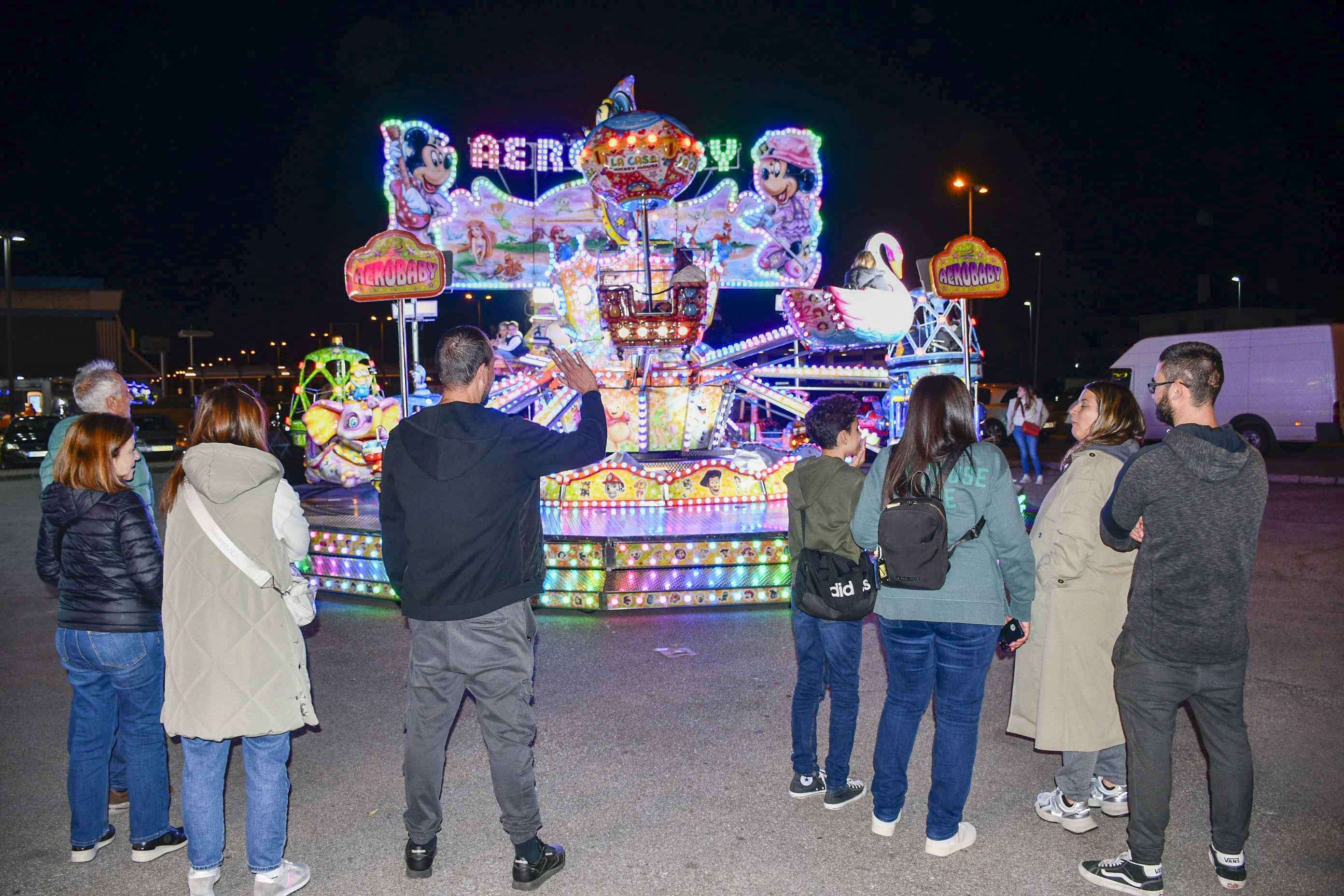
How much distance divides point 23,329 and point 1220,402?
148 ft

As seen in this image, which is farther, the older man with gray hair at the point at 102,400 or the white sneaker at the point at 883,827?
the older man with gray hair at the point at 102,400

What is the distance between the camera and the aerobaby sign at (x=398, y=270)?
7.88 meters

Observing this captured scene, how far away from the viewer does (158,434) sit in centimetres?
2381

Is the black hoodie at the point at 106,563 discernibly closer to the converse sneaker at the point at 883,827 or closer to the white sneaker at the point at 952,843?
the converse sneaker at the point at 883,827

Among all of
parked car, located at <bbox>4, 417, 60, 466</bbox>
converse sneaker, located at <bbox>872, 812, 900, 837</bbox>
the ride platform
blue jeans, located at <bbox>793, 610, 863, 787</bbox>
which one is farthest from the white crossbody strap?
parked car, located at <bbox>4, 417, 60, 466</bbox>

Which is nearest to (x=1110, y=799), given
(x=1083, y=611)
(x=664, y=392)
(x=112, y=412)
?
(x=1083, y=611)

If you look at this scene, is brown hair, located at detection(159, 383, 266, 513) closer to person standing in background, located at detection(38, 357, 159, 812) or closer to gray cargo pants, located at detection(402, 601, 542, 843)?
person standing in background, located at detection(38, 357, 159, 812)

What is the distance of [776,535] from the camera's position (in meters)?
7.25

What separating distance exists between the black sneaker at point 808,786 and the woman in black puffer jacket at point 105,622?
2565 mm

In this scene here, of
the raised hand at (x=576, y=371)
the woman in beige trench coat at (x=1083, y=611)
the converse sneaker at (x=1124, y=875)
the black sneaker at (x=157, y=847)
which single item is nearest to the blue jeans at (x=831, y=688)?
the woman in beige trench coat at (x=1083, y=611)

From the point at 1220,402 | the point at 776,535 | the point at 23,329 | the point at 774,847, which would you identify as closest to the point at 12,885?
the point at 774,847

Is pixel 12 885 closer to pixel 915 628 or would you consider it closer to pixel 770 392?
pixel 915 628

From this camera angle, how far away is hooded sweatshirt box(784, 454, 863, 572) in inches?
147

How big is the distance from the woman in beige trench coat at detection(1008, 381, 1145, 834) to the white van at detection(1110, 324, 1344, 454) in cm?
1564
